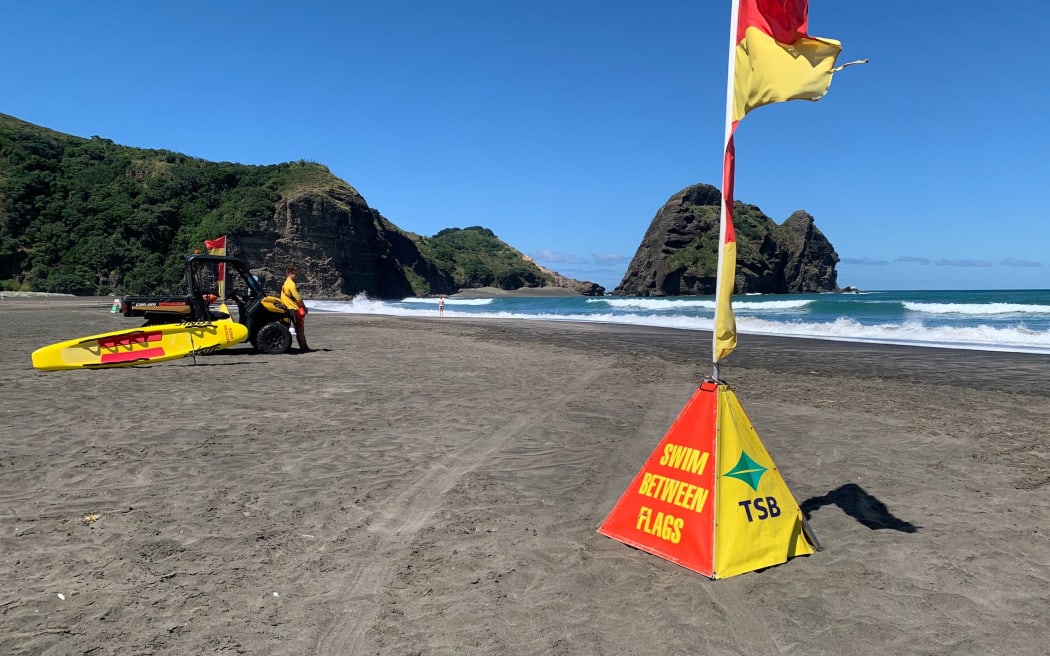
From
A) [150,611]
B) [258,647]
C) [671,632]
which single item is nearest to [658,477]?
[671,632]

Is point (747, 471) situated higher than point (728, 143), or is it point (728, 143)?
point (728, 143)

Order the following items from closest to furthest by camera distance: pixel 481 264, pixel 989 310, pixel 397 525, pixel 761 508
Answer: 1. pixel 761 508
2. pixel 397 525
3. pixel 989 310
4. pixel 481 264

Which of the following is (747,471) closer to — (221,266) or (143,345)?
(143,345)

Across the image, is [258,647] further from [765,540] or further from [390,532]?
[765,540]

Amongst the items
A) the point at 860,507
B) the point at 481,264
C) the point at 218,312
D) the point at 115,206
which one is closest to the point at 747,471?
the point at 860,507

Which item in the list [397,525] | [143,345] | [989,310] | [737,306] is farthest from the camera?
[737,306]

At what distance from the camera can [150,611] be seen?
3043mm

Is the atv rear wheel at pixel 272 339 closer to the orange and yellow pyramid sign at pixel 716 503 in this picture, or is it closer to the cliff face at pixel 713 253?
the orange and yellow pyramid sign at pixel 716 503

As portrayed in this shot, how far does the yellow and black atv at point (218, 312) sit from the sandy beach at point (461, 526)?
2678 mm

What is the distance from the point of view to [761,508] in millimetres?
3824

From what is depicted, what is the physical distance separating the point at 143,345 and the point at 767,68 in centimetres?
1124

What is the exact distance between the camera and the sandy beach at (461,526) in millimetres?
2967

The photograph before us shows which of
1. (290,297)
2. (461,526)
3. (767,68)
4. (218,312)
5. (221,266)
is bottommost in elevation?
(461,526)

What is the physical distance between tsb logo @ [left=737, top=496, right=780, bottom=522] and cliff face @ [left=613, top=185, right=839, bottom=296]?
361 feet
